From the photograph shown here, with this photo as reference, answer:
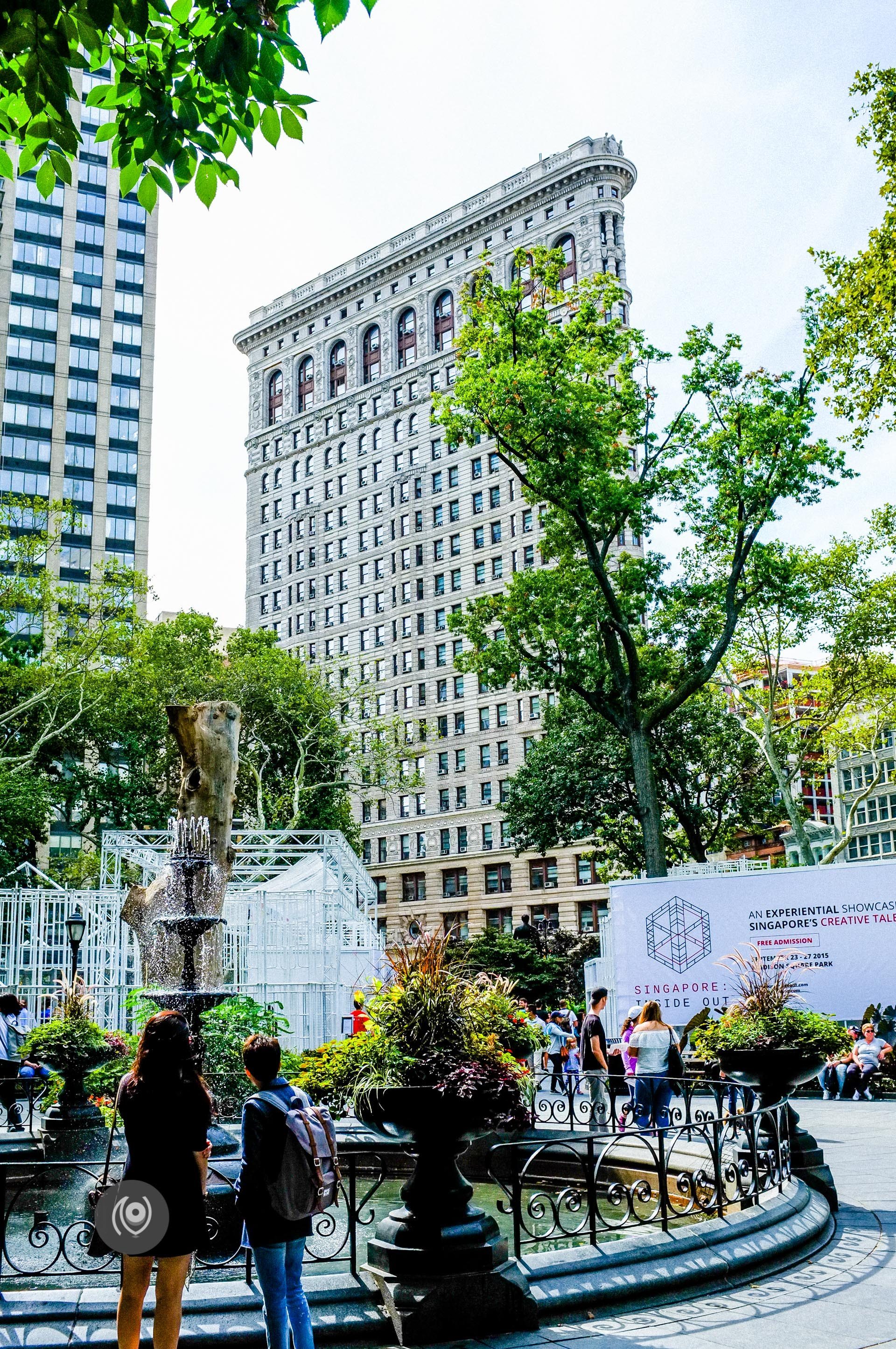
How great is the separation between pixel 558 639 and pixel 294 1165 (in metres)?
22.0

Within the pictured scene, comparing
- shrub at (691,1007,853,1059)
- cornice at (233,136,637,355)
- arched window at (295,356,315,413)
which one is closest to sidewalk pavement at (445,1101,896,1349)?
shrub at (691,1007,853,1059)

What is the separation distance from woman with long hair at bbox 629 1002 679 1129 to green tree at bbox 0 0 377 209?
938 cm

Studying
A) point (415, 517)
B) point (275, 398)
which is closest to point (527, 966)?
point (415, 517)

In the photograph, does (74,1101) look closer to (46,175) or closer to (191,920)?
(191,920)

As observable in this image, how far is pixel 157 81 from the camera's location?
18.7ft

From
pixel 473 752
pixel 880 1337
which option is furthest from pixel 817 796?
pixel 880 1337

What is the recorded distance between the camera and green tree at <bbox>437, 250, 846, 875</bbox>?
83.0ft

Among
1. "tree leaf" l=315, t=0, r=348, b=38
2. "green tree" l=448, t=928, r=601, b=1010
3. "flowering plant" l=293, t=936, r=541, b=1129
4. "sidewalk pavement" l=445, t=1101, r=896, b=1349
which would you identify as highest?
"tree leaf" l=315, t=0, r=348, b=38

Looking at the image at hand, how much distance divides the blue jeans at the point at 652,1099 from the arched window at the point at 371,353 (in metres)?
82.2

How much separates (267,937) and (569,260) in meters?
62.3

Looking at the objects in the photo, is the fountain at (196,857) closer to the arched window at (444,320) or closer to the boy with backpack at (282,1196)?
the boy with backpack at (282,1196)

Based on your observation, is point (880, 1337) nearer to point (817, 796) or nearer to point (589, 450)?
point (589, 450)

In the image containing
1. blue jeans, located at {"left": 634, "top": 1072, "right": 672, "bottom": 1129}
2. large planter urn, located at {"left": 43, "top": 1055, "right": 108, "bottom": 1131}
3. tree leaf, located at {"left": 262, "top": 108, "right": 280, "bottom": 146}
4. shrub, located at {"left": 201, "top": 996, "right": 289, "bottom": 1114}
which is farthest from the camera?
shrub, located at {"left": 201, "top": 996, "right": 289, "bottom": 1114}

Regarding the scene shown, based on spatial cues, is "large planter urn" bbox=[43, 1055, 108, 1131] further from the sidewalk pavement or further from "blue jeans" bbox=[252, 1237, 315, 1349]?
"blue jeans" bbox=[252, 1237, 315, 1349]
